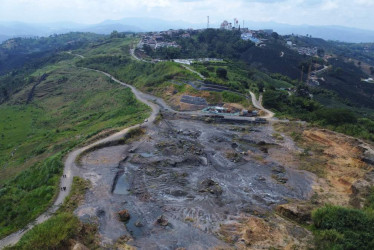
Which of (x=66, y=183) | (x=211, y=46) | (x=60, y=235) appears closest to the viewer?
(x=60, y=235)

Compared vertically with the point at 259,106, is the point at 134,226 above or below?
below

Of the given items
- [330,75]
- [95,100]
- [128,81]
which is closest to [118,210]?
[95,100]

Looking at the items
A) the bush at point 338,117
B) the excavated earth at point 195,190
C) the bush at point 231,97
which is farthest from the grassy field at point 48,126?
the bush at point 338,117

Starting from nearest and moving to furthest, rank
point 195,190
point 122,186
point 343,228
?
1. point 343,228
2. point 195,190
3. point 122,186

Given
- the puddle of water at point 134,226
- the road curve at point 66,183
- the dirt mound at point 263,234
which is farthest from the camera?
the puddle of water at point 134,226

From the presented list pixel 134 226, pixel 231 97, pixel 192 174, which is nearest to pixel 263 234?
pixel 134 226

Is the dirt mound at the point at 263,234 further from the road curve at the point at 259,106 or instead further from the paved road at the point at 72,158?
the road curve at the point at 259,106

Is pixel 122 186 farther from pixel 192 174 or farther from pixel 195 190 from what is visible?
pixel 192 174
